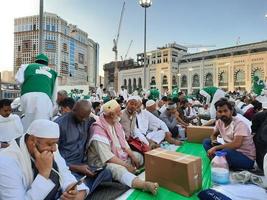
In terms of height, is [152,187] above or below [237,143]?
below

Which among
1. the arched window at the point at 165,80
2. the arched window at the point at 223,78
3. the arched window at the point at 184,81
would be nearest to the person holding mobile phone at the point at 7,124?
the arched window at the point at 223,78

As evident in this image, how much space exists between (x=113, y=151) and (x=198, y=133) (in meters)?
2.48

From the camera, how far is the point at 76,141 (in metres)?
2.74

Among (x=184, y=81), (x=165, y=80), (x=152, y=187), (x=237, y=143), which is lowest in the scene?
(x=152, y=187)

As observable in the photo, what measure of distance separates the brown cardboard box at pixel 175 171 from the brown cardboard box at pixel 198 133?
2.38 meters

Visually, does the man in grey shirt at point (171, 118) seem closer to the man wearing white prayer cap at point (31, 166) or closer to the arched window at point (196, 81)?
the man wearing white prayer cap at point (31, 166)

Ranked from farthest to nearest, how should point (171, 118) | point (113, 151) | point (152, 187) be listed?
1. point (171, 118)
2. point (113, 151)
3. point (152, 187)

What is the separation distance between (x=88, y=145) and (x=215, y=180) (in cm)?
138

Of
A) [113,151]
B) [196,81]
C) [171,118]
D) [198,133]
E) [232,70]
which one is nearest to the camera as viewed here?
[113,151]

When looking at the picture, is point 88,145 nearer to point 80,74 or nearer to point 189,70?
point 189,70

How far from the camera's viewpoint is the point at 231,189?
224 centimetres

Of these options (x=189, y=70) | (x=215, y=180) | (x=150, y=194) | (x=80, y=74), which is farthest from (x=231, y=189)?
(x=80, y=74)

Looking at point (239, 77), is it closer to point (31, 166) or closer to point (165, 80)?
point (165, 80)

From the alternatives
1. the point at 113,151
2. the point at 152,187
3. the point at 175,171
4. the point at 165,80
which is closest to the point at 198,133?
the point at 113,151
